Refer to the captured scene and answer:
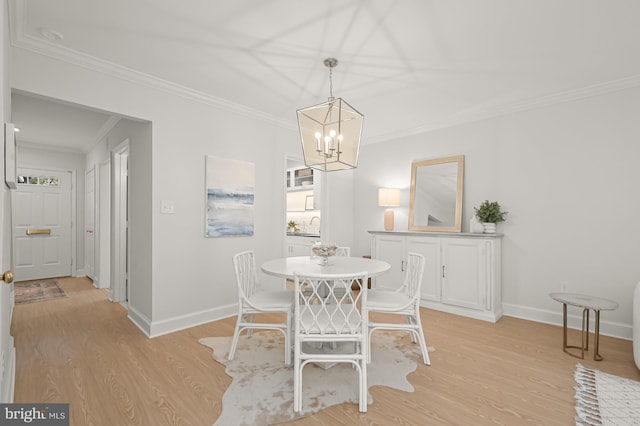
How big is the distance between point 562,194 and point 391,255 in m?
2.14

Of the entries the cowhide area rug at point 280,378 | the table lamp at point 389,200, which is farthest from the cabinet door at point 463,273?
the cowhide area rug at point 280,378

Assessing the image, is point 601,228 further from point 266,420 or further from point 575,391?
point 266,420

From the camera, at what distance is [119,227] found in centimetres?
426

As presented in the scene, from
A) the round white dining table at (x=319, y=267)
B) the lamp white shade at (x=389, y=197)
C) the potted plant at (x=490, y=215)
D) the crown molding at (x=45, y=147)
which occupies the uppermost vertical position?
the crown molding at (x=45, y=147)

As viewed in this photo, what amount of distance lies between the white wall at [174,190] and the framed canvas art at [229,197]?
8 centimetres

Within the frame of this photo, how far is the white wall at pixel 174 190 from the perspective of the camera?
301cm

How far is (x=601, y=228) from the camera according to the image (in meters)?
3.34

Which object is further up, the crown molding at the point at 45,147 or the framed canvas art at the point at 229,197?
the crown molding at the point at 45,147

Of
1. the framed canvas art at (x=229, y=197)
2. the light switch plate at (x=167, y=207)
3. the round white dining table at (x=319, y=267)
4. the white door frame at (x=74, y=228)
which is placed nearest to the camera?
the round white dining table at (x=319, y=267)

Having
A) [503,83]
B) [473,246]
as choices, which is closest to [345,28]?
[503,83]

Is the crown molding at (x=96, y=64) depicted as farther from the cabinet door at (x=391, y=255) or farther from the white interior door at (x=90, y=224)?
the white interior door at (x=90, y=224)

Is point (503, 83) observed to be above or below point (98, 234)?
above

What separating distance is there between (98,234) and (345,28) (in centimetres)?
516

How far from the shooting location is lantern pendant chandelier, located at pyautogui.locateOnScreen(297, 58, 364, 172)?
2676 mm
